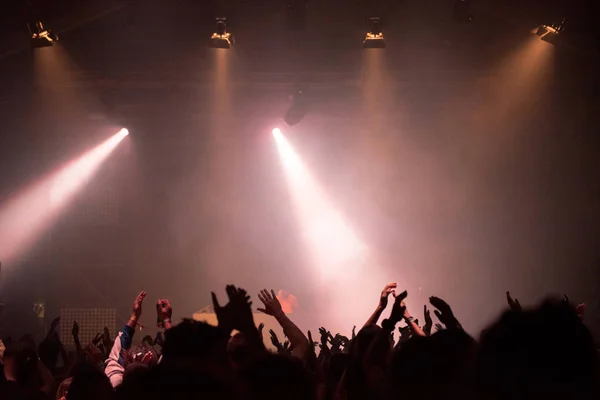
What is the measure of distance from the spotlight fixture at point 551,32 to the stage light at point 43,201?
9.12 metres

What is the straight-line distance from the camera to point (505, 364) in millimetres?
1836

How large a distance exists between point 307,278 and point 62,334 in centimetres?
576

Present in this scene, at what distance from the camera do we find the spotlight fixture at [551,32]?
11.8m

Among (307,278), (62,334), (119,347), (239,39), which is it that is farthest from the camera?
(307,278)

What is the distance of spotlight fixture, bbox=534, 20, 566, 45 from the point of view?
1175cm

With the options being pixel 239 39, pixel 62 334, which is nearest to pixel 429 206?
pixel 239 39

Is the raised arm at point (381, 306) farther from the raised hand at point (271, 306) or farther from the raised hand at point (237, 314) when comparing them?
the raised hand at point (237, 314)

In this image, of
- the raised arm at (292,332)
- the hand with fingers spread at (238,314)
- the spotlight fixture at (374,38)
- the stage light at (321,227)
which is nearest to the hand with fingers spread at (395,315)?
the raised arm at (292,332)

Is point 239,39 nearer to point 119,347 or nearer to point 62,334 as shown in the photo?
point 62,334

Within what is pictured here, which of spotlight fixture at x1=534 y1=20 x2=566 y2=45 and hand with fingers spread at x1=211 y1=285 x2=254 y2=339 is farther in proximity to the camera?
spotlight fixture at x1=534 y1=20 x2=566 y2=45

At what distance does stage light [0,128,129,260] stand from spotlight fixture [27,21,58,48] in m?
4.19

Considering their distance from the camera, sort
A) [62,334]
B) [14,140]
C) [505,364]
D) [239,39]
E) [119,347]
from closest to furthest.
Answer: [505,364] < [119,347] < [239,39] < [14,140] < [62,334]

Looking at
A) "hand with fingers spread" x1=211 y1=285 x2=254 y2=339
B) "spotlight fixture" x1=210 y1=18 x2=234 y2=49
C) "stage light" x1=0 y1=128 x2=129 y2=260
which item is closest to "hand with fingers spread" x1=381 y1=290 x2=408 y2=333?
"hand with fingers spread" x1=211 y1=285 x2=254 y2=339

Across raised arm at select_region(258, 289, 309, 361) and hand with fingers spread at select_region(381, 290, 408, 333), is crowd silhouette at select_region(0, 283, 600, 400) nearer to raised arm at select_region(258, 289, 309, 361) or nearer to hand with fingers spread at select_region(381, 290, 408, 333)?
hand with fingers spread at select_region(381, 290, 408, 333)
